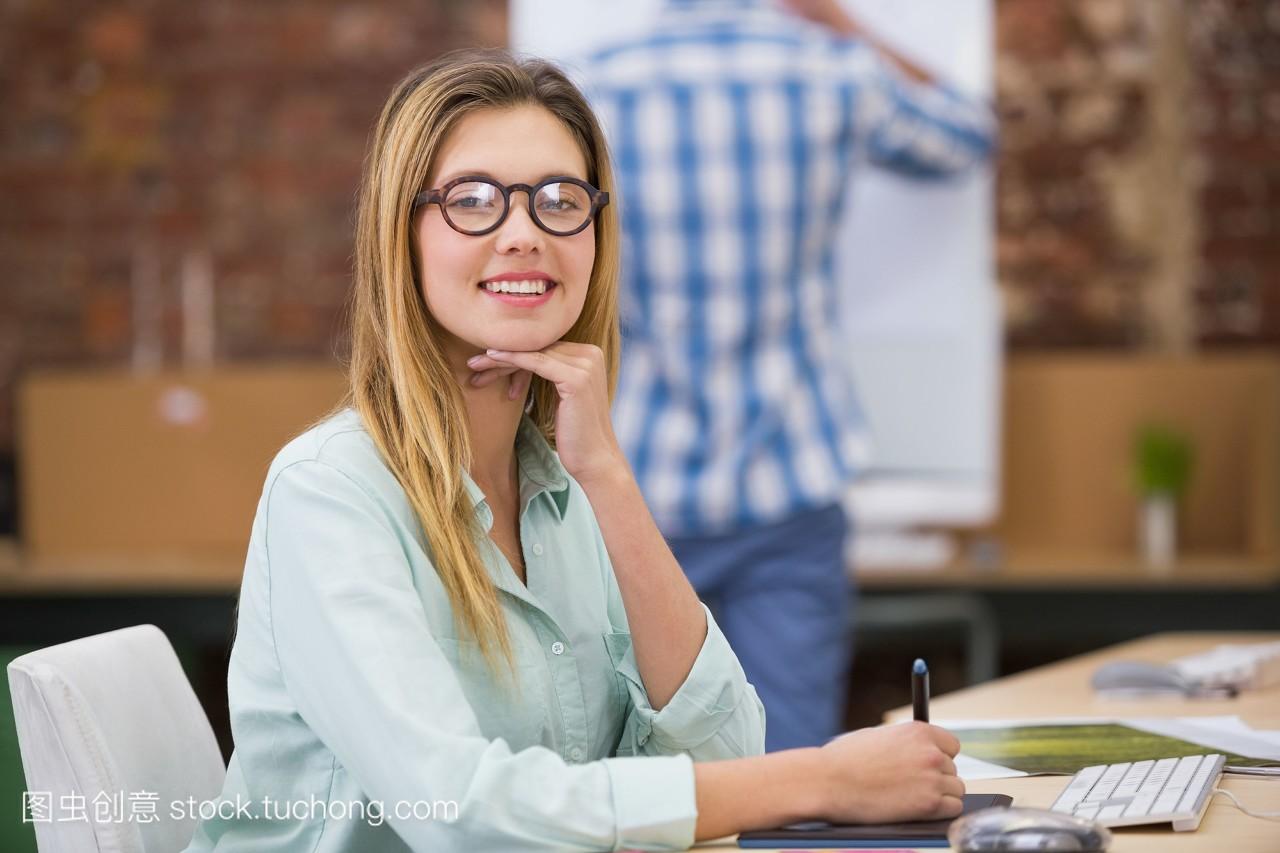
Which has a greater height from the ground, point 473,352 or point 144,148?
point 144,148

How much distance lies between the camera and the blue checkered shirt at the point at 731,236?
2828mm

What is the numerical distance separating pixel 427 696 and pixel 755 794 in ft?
0.91

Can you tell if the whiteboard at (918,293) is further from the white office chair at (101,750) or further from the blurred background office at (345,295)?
the white office chair at (101,750)

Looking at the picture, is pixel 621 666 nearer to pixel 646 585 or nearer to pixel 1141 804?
pixel 646 585

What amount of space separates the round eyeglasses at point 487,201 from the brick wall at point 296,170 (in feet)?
9.59

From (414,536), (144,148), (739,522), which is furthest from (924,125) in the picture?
(144,148)

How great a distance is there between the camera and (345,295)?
4191 millimetres

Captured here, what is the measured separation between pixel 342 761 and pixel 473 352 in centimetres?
43

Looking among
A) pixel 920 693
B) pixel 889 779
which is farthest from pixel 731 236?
pixel 889 779

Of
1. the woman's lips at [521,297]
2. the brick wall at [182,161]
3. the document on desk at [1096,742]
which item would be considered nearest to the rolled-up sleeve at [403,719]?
the woman's lips at [521,297]

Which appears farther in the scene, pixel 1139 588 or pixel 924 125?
pixel 1139 588

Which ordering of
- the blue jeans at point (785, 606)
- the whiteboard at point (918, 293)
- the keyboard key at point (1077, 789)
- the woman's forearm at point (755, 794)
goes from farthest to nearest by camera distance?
the whiteboard at point (918, 293) < the blue jeans at point (785, 606) < the keyboard key at point (1077, 789) < the woman's forearm at point (755, 794)

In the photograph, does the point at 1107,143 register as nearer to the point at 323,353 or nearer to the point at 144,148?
the point at 323,353

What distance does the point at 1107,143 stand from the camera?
4.13 metres
